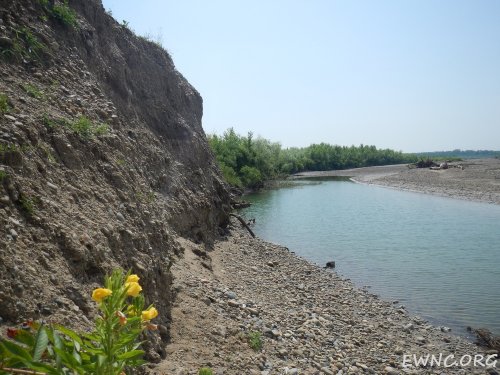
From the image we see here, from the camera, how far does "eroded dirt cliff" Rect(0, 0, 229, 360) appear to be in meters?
5.27

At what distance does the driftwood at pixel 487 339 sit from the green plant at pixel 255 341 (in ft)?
23.6

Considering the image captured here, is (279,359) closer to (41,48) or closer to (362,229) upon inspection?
(41,48)

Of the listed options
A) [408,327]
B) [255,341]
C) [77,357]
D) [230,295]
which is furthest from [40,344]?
[408,327]

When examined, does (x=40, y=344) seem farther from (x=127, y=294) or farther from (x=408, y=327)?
(x=408, y=327)

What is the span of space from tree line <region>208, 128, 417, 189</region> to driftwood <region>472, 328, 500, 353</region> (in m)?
23.1

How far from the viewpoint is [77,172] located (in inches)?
303

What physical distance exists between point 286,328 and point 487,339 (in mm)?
6148

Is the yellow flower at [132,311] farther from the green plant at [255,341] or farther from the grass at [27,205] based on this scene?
the green plant at [255,341]

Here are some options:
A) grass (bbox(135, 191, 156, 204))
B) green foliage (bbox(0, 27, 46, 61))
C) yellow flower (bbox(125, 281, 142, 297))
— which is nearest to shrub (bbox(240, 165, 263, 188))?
grass (bbox(135, 191, 156, 204))

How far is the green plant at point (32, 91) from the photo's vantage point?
8.07 meters

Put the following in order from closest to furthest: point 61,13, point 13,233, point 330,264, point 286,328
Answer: point 13,233 < point 286,328 < point 61,13 < point 330,264

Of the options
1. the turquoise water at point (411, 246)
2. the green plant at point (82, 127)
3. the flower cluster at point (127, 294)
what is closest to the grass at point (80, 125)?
the green plant at point (82, 127)

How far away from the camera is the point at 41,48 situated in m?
9.83

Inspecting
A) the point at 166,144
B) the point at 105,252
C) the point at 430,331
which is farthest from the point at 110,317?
the point at 166,144
